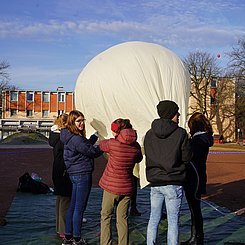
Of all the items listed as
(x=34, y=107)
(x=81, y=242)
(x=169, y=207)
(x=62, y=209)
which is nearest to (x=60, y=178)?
(x=62, y=209)

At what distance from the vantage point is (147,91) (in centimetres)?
562

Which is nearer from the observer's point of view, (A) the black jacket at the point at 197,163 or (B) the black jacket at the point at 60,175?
(A) the black jacket at the point at 197,163

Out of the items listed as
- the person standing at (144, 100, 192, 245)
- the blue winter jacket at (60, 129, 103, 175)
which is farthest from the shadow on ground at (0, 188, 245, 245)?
the person standing at (144, 100, 192, 245)

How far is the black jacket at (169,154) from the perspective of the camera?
15.4 feet

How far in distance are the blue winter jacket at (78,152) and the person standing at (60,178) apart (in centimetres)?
32

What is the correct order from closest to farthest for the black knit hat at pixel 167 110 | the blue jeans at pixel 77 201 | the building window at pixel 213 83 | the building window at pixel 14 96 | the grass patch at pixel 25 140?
the black knit hat at pixel 167 110 < the blue jeans at pixel 77 201 < the grass patch at pixel 25 140 < the building window at pixel 213 83 < the building window at pixel 14 96

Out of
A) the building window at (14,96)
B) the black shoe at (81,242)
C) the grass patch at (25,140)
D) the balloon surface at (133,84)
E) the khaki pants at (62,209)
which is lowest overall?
the grass patch at (25,140)

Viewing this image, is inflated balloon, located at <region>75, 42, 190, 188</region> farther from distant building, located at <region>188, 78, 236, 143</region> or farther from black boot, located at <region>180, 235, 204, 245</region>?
distant building, located at <region>188, 78, 236, 143</region>

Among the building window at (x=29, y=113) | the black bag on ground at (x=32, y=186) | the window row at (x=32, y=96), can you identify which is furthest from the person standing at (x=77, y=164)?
the window row at (x=32, y=96)

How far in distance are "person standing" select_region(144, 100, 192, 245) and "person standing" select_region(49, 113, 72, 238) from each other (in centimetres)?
161

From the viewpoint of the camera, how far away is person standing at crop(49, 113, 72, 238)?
5.97 meters

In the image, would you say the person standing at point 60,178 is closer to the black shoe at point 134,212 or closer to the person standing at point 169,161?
the person standing at point 169,161

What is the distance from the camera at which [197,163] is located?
5.68 meters

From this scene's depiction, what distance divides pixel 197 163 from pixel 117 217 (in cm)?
133
